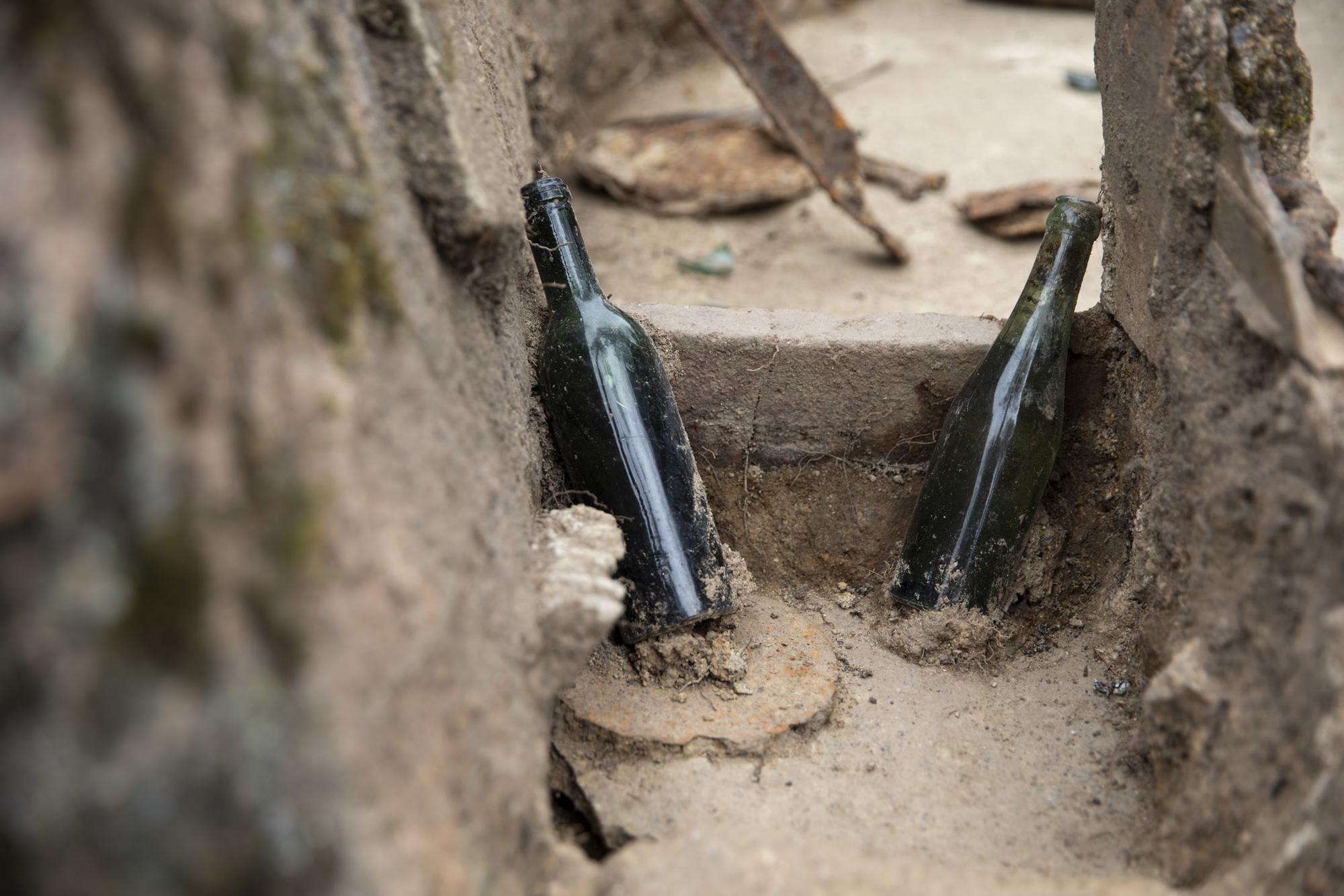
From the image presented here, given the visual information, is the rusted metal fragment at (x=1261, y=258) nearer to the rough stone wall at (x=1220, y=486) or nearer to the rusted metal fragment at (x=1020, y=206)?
the rough stone wall at (x=1220, y=486)

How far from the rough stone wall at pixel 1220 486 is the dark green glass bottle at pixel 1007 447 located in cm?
11

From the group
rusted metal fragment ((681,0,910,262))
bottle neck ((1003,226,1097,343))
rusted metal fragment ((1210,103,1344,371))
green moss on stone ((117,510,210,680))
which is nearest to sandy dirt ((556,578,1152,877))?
bottle neck ((1003,226,1097,343))

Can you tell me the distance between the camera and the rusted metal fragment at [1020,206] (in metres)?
4.02

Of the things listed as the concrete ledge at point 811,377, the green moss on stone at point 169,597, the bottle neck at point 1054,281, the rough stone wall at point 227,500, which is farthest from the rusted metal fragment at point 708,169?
the green moss on stone at point 169,597

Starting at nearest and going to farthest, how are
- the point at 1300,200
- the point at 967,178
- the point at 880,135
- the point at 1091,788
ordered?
the point at 1300,200 < the point at 1091,788 < the point at 967,178 < the point at 880,135

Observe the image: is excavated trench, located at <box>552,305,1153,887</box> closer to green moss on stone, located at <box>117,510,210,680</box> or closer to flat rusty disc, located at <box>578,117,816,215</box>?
green moss on stone, located at <box>117,510,210,680</box>

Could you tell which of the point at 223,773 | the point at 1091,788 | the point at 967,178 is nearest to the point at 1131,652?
the point at 1091,788

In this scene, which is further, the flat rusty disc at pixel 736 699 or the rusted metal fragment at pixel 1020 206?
the rusted metal fragment at pixel 1020 206

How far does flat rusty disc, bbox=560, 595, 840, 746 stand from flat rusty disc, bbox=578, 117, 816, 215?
2.65 m

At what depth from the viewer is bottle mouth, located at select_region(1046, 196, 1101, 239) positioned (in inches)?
83.0

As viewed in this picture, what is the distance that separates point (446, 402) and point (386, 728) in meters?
0.50

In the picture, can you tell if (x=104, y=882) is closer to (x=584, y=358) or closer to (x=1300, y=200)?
(x=584, y=358)

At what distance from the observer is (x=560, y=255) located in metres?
2.05

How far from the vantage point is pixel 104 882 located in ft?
2.62
